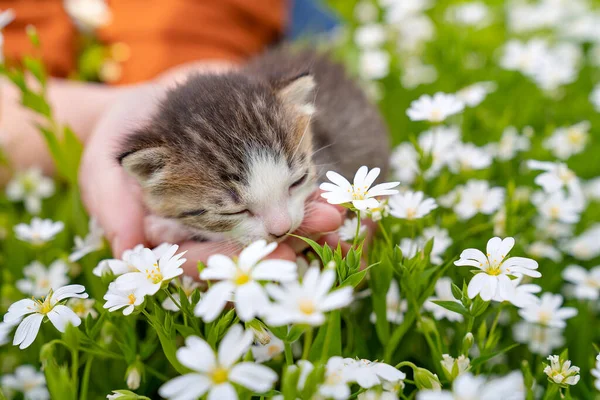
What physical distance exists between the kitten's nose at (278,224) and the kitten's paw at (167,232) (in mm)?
319

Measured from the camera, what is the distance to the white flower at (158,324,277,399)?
2.62 feet

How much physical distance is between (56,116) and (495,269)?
6.23 feet

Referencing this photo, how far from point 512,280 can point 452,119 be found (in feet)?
4.41

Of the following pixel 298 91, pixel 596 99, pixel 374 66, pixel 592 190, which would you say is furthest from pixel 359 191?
pixel 374 66

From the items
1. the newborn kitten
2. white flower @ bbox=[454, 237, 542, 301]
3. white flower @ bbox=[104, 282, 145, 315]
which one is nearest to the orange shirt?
the newborn kitten

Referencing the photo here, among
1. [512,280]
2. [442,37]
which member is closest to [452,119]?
[442,37]

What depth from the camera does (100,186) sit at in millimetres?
1751

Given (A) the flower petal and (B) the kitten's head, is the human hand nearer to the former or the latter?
(B) the kitten's head

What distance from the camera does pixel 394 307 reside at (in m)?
1.37

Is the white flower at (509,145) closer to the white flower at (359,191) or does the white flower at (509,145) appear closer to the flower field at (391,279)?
the flower field at (391,279)

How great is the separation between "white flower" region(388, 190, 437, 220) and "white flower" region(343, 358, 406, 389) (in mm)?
391

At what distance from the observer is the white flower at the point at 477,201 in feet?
5.09

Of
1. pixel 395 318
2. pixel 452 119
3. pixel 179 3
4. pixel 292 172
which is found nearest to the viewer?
pixel 395 318

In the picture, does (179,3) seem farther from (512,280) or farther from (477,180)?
(512,280)
